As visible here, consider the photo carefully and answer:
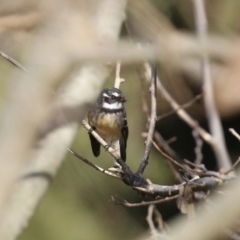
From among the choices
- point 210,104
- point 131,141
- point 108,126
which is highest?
point 210,104

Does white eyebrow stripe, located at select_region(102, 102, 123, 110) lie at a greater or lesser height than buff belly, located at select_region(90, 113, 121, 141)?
greater

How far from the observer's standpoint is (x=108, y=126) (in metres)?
3.39

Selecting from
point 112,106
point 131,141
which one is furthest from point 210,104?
point 131,141

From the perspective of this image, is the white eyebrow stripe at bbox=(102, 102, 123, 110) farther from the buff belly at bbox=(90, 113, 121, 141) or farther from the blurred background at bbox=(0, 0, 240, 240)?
the blurred background at bbox=(0, 0, 240, 240)

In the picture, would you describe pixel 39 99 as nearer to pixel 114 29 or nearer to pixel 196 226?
pixel 196 226

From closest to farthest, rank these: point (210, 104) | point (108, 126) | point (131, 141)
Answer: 1. point (108, 126)
2. point (210, 104)
3. point (131, 141)

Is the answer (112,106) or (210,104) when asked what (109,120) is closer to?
(112,106)

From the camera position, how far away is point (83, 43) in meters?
1.02

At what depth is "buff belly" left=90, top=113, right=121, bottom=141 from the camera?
3.39 metres

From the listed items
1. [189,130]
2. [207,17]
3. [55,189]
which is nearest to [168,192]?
[207,17]

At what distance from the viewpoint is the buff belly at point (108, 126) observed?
339 cm

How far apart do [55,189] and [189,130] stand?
5.90 feet

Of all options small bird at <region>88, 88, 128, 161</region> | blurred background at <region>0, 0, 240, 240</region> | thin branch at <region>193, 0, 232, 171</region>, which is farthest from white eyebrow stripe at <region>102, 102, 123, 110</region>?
thin branch at <region>193, 0, 232, 171</region>

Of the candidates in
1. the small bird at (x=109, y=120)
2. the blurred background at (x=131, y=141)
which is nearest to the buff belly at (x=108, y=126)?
the small bird at (x=109, y=120)
